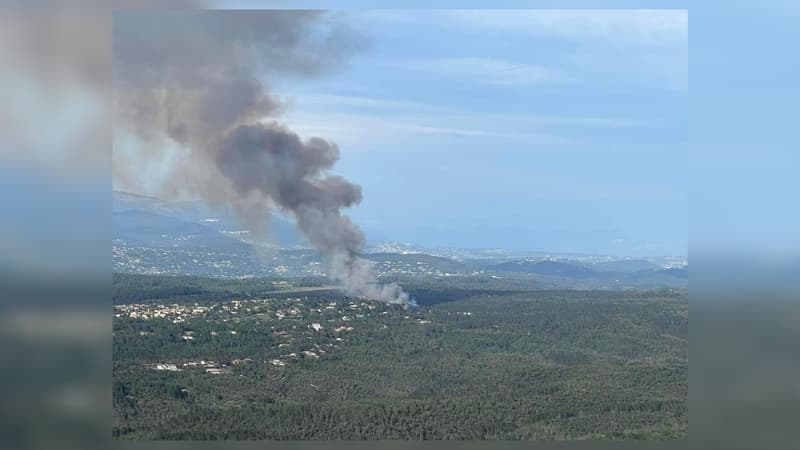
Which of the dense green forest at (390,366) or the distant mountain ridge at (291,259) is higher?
the distant mountain ridge at (291,259)

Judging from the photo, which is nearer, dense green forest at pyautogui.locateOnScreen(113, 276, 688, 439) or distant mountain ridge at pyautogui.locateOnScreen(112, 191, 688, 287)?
dense green forest at pyautogui.locateOnScreen(113, 276, 688, 439)

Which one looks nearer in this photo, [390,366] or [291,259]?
[390,366]

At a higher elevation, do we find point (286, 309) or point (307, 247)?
point (307, 247)

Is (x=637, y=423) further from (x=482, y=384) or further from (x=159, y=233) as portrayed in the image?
(x=159, y=233)

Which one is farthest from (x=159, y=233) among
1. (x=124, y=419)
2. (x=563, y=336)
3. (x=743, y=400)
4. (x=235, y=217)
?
(x=743, y=400)

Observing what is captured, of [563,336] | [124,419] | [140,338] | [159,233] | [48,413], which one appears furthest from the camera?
[159,233]

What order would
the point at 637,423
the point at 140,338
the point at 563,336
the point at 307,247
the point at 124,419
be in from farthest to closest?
the point at 307,247
the point at 563,336
the point at 140,338
the point at 637,423
the point at 124,419

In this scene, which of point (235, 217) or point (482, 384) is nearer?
point (482, 384)
